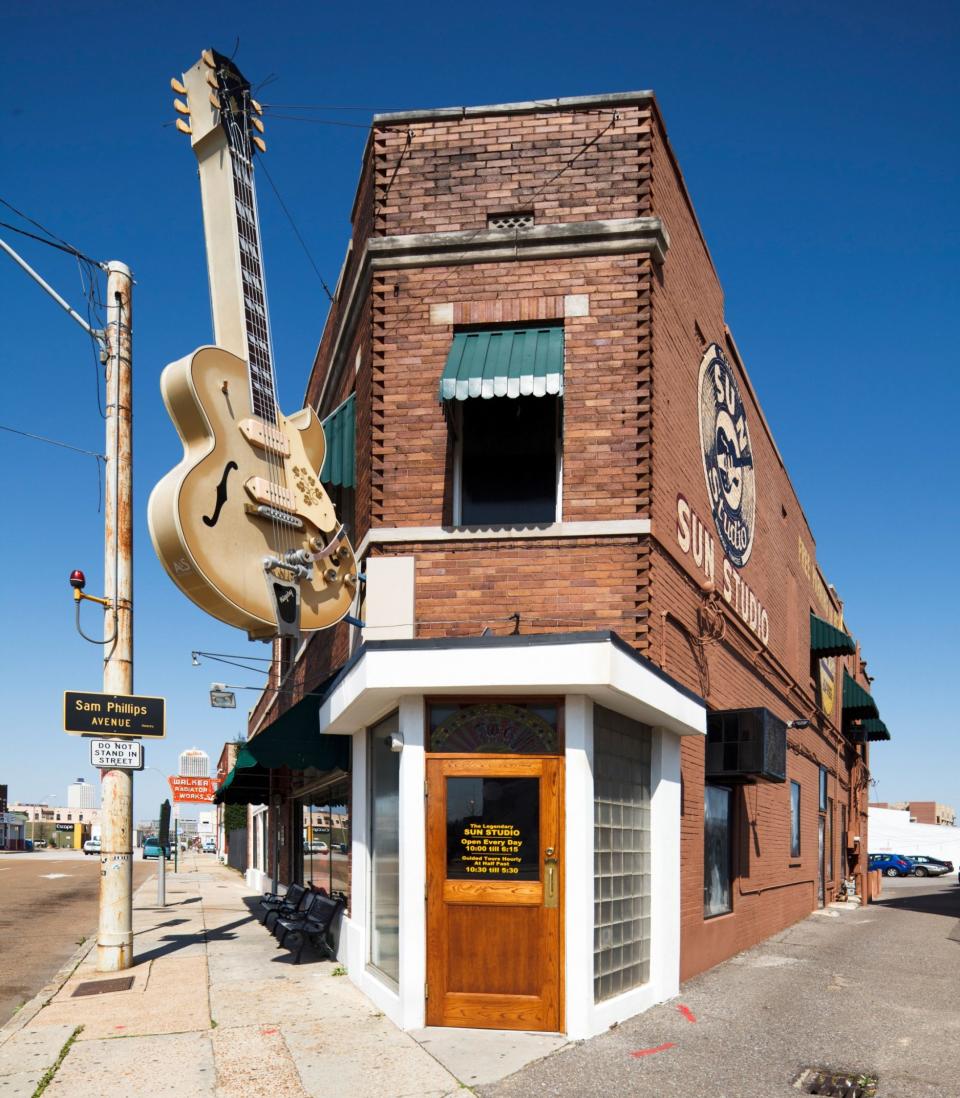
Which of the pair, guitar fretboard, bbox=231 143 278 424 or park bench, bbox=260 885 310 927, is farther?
park bench, bbox=260 885 310 927

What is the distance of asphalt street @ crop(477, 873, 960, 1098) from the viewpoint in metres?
8.22

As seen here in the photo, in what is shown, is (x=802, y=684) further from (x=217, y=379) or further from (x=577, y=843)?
(x=217, y=379)

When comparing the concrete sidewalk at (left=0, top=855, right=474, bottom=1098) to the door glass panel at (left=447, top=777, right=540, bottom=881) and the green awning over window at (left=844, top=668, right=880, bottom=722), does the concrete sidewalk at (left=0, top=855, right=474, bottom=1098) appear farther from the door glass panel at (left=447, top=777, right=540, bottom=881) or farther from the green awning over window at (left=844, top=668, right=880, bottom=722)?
the green awning over window at (left=844, top=668, right=880, bottom=722)

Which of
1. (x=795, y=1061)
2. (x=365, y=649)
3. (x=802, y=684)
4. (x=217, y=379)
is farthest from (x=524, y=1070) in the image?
(x=802, y=684)

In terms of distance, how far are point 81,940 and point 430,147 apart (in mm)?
13154

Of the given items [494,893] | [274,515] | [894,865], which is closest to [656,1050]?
[494,893]

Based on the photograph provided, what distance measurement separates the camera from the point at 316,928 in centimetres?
1383

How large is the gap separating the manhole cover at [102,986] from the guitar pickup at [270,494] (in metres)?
5.59

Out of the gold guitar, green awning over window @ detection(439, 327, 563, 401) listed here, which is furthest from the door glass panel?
green awning over window @ detection(439, 327, 563, 401)

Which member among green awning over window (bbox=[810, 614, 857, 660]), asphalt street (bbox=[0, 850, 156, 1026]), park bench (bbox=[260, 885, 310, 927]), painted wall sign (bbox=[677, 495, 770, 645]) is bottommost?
asphalt street (bbox=[0, 850, 156, 1026])

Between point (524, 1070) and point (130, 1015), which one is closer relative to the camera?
point (524, 1070)

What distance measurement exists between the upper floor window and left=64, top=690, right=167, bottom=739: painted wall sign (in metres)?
4.69

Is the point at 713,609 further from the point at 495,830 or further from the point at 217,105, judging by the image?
the point at 217,105

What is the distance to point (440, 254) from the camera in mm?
12031
